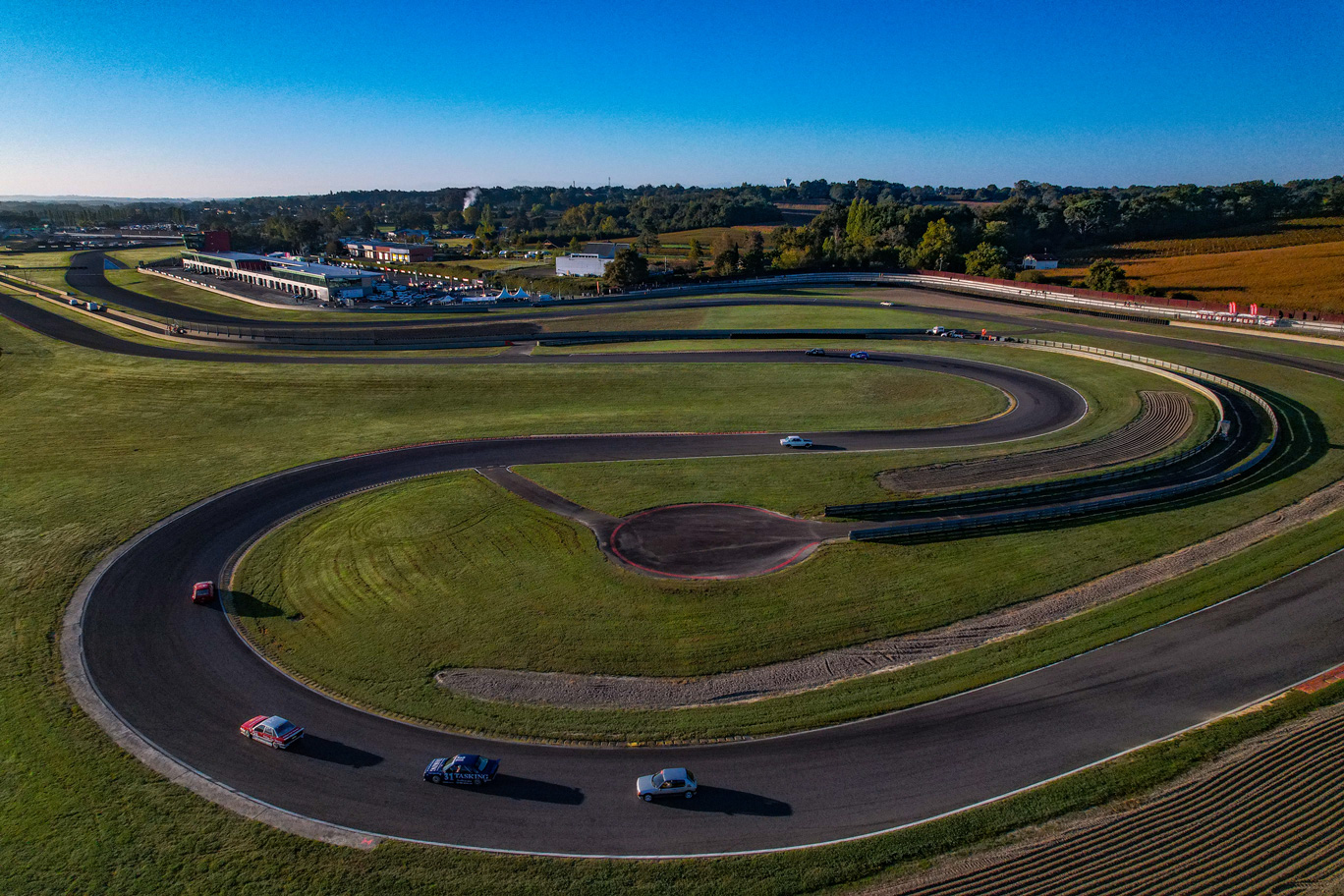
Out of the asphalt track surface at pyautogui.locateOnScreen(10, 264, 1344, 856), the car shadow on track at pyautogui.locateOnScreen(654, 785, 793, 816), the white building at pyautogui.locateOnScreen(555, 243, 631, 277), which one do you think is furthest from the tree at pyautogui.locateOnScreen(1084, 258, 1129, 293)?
the car shadow on track at pyautogui.locateOnScreen(654, 785, 793, 816)

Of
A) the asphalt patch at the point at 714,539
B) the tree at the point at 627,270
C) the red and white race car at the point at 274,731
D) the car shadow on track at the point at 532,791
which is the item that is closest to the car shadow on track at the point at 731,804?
the car shadow on track at the point at 532,791

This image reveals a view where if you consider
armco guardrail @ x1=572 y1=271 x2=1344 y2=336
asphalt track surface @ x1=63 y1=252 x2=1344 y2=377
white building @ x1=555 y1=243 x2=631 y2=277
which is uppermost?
white building @ x1=555 y1=243 x2=631 y2=277

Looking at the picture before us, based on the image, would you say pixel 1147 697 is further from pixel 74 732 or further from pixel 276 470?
pixel 276 470

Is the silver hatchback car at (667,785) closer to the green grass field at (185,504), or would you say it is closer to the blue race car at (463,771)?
the green grass field at (185,504)

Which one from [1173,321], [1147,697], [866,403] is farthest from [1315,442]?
[1173,321]

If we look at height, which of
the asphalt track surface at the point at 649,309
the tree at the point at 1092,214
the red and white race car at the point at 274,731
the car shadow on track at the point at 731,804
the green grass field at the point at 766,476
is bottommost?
the car shadow on track at the point at 731,804

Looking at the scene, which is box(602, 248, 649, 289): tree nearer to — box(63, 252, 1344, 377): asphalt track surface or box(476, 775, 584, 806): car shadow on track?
box(63, 252, 1344, 377): asphalt track surface
